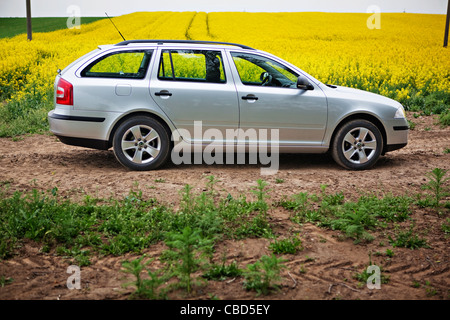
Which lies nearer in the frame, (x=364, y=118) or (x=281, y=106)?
(x=281, y=106)

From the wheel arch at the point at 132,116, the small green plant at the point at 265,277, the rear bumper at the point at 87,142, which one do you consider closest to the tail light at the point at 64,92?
the rear bumper at the point at 87,142

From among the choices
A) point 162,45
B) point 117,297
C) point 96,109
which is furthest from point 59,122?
point 117,297

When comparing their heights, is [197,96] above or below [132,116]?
above

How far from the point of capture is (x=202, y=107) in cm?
671

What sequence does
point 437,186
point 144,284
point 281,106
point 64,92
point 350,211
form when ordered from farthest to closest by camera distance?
point 281,106
point 64,92
point 437,186
point 350,211
point 144,284

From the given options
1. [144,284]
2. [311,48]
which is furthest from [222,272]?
[311,48]

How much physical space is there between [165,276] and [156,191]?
227 centimetres

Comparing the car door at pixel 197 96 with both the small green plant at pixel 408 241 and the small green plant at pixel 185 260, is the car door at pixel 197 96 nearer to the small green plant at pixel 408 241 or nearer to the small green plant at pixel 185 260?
the small green plant at pixel 408 241

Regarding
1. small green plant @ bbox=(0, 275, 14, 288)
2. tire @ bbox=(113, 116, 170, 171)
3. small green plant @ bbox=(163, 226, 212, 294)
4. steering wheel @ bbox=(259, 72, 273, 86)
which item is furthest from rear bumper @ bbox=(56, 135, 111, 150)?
small green plant @ bbox=(163, 226, 212, 294)

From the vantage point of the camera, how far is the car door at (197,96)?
667 centimetres

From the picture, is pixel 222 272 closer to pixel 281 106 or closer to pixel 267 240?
pixel 267 240

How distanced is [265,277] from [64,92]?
13.5 feet

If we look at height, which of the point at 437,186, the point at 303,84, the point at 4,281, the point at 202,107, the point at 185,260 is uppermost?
the point at 303,84

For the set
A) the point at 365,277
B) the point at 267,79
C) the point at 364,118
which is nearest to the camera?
the point at 365,277
